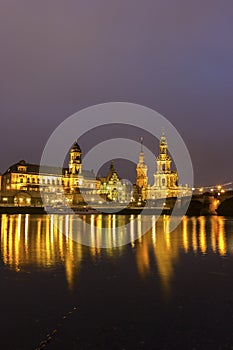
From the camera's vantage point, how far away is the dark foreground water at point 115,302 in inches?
273

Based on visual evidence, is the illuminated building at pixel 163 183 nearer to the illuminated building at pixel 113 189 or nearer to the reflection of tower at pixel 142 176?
the reflection of tower at pixel 142 176

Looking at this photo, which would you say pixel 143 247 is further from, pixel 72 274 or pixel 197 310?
pixel 197 310

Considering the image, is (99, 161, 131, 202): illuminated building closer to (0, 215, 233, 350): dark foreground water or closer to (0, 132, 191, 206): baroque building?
(0, 132, 191, 206): baroque building

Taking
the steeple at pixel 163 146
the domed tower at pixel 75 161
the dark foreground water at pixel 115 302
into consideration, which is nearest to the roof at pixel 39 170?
the domed tower at pixel 75 161

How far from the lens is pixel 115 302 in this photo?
9.27 m

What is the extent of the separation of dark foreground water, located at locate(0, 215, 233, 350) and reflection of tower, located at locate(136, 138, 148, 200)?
143 metres

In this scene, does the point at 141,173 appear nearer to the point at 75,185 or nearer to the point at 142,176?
the point at 142,176

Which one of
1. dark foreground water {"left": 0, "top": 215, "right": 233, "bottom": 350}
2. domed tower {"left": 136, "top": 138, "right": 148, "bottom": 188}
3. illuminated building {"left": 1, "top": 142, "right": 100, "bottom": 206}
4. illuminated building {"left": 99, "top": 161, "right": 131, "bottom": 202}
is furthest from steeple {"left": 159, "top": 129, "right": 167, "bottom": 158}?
dark foreground water {"left": 0, "top": 215, "right": 233, "bottom": 350}

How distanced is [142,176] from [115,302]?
165 m

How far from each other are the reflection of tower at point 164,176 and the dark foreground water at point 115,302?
13647cm

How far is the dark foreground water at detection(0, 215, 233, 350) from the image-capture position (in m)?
6.95

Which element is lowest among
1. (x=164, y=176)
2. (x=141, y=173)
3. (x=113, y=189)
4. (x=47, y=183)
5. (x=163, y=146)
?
(x=113, y=189)

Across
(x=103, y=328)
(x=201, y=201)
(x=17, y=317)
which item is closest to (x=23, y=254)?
(x=17, y=317)

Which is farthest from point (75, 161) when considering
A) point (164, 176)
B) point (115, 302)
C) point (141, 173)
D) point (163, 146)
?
point (115, 302)
